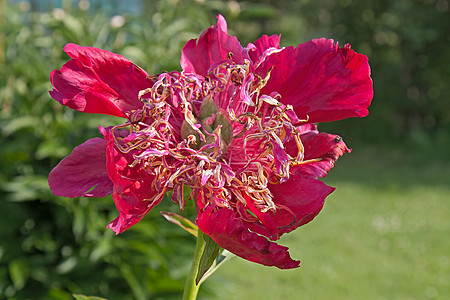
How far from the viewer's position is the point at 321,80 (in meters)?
0.83

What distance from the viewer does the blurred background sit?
2506 millimetres

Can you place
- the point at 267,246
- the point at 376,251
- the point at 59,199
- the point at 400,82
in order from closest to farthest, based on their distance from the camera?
the point at 267,246 → the point at 59,199 → the point at 376,251 → the point at 400,82

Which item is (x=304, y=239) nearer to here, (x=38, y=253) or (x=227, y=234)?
(x=38, y=253)

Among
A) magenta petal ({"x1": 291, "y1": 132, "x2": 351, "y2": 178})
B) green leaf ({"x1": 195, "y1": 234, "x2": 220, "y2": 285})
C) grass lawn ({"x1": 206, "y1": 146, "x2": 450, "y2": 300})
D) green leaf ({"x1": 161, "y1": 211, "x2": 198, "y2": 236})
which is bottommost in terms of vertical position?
grass lawn ({"x1": 206, "y1": 146, "x2": 450, "y2": 300})

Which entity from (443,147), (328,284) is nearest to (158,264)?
(328,284)

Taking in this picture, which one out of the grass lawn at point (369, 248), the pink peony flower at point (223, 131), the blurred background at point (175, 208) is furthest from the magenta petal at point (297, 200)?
the grass lawn at point (369, 248)

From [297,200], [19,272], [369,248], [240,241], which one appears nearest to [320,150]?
[297,200]

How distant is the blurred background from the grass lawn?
0.02 meters

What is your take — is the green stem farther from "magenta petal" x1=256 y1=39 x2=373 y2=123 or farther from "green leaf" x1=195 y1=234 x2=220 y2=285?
"magenta petal" x1=256 y1=39 x2=373 y2=123

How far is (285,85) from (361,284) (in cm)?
411

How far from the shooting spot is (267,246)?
71cm

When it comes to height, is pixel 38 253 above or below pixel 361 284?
above

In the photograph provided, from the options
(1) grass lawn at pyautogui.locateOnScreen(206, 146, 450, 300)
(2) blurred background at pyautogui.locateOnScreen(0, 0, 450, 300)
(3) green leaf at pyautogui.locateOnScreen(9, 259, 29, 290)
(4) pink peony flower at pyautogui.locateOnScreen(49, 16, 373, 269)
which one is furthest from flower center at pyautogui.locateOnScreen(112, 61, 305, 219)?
(1) grass lawn at pyautogui.locateOnScreen(206, 146, 450, 300)

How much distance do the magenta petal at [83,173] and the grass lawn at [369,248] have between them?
2.12m
